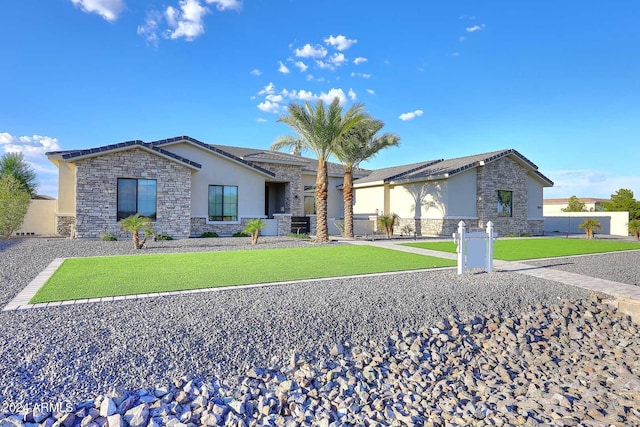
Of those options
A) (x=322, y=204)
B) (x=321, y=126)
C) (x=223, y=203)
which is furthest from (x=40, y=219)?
(x=321, y=126)

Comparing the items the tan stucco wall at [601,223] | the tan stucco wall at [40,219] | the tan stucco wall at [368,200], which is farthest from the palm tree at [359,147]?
the tan stucco wall at [601,223]

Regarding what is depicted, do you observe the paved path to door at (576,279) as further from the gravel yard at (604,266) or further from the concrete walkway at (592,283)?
the gravel yard at (604,266)

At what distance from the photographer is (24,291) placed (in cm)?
638

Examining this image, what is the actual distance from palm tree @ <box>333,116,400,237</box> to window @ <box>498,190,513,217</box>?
8.57 meters

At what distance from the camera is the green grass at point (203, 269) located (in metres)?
6.64

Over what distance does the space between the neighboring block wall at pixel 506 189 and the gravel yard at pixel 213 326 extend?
15032 millimetres

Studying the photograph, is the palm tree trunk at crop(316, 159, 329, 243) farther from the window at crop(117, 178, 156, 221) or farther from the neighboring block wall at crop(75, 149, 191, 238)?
the window at crop(117, 178, 156, 221)

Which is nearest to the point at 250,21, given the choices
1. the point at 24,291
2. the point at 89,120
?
the point at 89,120

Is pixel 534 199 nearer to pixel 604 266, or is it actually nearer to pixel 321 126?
pixel 604 266

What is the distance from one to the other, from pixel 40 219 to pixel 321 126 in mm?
16737

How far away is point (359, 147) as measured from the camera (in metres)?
19.2

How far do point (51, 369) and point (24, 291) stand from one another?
386 cm

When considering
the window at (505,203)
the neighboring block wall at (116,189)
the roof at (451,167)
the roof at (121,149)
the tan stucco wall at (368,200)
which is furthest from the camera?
the tan stucco wall at (368,200)

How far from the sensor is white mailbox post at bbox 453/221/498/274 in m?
8.52
